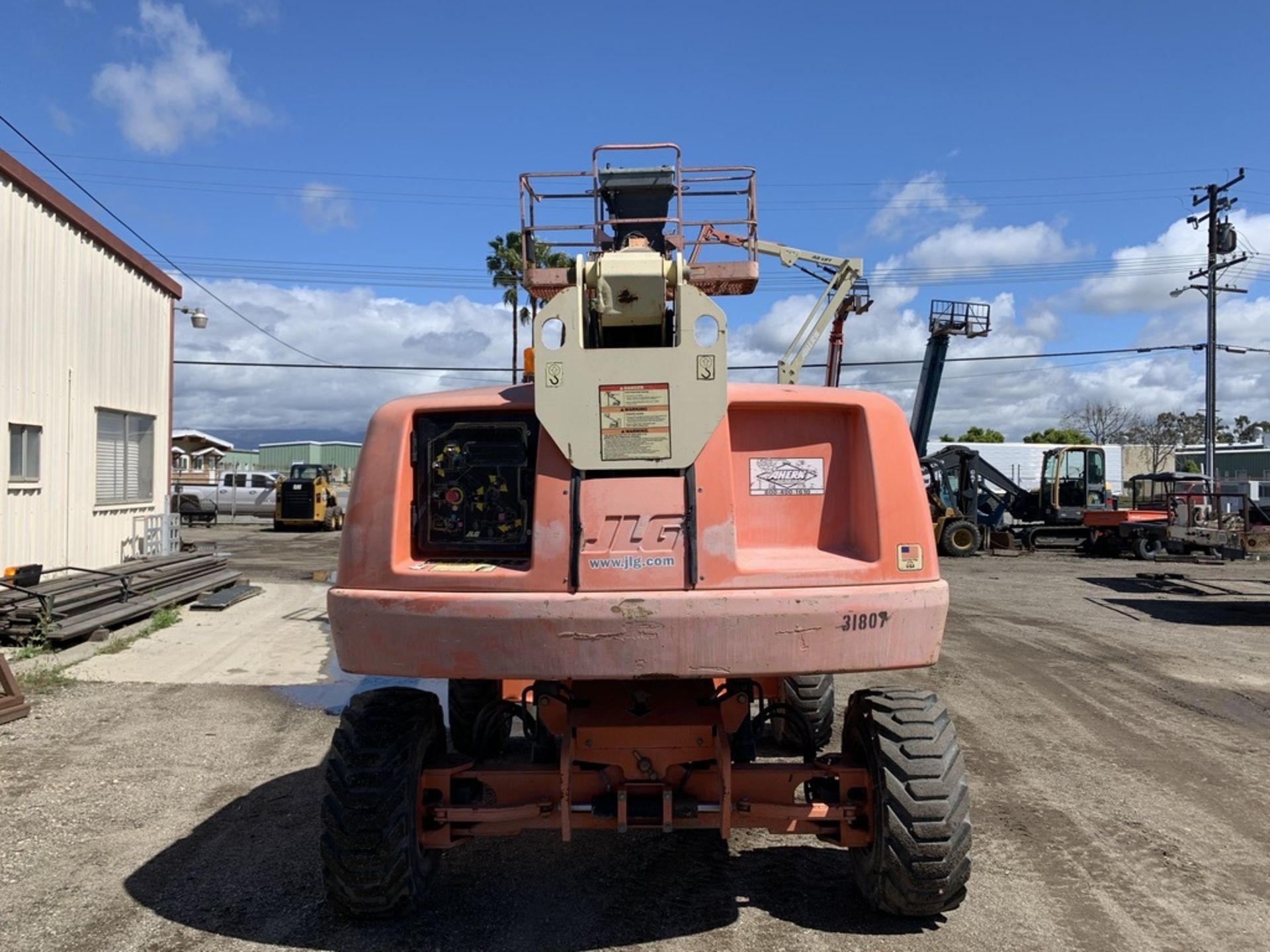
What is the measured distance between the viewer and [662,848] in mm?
4809

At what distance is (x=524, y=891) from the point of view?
4277 millimetres

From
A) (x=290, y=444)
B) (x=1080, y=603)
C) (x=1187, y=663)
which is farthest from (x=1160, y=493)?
(x=290, y=444)

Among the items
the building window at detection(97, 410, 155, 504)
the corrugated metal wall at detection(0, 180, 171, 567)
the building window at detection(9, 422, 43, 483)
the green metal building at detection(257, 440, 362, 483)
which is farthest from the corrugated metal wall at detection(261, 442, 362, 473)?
the building window at detection(9, 422, 43, 483)

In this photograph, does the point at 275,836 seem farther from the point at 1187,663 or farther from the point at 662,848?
the point at 1187,663

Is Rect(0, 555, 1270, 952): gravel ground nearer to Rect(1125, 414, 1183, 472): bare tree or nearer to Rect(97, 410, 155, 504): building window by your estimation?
Rect(97, 410, 155, 504): building window

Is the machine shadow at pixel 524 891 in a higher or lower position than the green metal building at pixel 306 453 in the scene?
lower

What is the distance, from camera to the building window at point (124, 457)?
46.1 ft

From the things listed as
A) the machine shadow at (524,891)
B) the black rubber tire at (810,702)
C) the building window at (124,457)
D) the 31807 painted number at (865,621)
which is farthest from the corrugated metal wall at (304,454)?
the 31807 painted number at (865,621)

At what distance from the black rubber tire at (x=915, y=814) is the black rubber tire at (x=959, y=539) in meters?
22.9

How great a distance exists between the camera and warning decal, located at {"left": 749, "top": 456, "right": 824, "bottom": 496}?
3.61m

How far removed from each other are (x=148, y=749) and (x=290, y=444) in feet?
347

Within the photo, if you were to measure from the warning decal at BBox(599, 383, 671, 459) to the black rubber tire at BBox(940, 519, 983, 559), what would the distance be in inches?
936

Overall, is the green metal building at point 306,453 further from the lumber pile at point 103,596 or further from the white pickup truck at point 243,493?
the lumber pile at point 103,596

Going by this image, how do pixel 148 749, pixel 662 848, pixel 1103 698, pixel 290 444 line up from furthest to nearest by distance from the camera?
pixel 290 444 → pixel 1103 698 → pixel 148 749 → pixel 662 848
